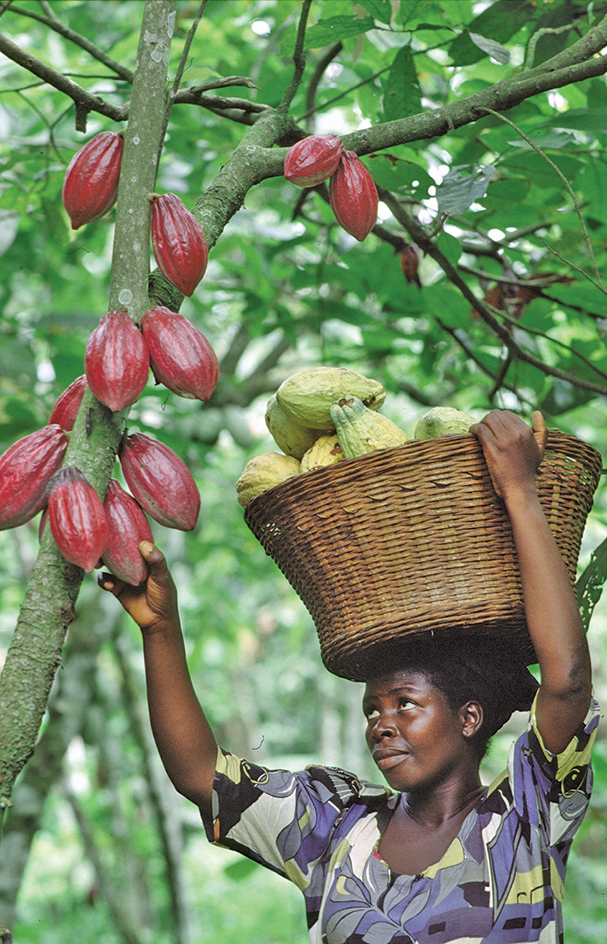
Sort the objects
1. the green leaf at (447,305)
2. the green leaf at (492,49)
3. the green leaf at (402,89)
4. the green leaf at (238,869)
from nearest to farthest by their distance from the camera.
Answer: the green leaf at (492,49)
the green leaf at (402,89)
the green leaf at (447,305)
the green leaf at (238,869)

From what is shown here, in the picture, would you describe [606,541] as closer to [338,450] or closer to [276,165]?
[338,450]

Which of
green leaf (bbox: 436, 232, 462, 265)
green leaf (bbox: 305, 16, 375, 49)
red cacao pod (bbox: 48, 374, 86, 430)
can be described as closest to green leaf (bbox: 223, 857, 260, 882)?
green leaf (bbox: 436, 232, 462, 265)

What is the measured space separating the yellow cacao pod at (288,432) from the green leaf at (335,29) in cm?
67

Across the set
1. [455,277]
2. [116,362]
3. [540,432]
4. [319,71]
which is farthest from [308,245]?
[116,362]

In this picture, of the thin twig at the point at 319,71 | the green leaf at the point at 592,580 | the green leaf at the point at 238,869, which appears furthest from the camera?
the green leaf at the point at 238,869

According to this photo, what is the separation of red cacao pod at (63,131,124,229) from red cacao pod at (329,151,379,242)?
0.31 m

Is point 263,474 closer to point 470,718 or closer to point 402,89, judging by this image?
point 470,718

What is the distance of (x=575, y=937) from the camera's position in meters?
5.57

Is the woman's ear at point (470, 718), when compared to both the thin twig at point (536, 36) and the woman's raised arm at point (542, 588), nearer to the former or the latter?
the woman's raised arm at point (542, 588)

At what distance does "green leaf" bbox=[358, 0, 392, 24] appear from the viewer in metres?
1.61

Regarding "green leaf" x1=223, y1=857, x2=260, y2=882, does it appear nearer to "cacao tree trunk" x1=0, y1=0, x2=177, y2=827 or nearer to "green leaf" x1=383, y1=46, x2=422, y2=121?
"cacao tree trunk" x1=0, y1=0, x2=177, y2=827

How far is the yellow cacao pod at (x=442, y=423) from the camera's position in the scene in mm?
1376

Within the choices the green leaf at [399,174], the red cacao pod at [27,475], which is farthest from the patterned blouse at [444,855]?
the green leaf at [399,174]

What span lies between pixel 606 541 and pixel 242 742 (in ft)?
43.3
